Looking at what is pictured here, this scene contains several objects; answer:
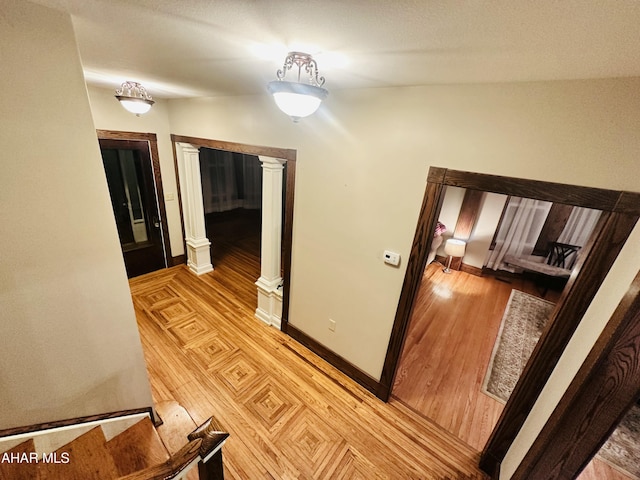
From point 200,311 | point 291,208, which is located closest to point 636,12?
point 291,208

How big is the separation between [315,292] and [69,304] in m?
1.84

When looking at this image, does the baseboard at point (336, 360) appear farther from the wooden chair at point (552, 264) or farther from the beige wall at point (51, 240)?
the wooden chair at point (552, 264)

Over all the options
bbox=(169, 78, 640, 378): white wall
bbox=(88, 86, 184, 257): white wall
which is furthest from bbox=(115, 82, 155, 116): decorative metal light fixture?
bbox=(169, 78, 640, 378): white wall

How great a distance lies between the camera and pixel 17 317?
3.78 feet

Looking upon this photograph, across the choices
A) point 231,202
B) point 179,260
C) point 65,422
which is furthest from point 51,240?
point 231,202

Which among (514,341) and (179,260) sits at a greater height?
(179,260)

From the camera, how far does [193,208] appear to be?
156 inches

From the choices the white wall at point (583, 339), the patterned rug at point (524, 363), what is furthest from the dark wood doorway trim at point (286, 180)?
the patterned rug at point (524, 363)

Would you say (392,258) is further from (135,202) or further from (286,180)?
(135,202)

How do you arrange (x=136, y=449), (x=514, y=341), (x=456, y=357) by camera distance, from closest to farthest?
(x=136, y=449) → (x=456, y=357) → (x=514, y=341)

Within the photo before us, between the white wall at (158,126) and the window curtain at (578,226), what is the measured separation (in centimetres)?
697

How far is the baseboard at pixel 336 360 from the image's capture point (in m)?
2.43

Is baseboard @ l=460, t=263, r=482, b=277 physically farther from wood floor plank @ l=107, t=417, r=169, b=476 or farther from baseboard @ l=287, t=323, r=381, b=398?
wood floor plank @ l=107, t=417, r=169, b=476

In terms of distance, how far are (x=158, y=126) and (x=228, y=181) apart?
11.3 feet
